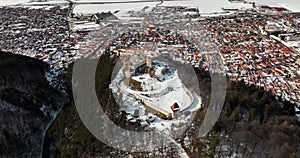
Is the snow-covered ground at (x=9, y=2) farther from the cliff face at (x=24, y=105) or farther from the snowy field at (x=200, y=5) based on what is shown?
the cliff face at (x=24, y=105)

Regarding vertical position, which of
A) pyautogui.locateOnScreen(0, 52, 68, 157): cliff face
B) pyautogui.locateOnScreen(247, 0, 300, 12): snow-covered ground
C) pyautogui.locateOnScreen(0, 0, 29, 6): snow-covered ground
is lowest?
pyautogui.locateOnScreen(0, 52, 68, 157): cliff face

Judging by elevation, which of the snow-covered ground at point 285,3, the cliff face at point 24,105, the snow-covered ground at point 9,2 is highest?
the snow-covered ground at point 9,2

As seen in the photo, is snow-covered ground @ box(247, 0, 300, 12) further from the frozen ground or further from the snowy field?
the frozen ground

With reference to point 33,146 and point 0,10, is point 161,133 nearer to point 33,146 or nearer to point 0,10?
point 33,146

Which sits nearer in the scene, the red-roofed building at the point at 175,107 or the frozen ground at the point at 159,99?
the frozen ground at the point at 159,99

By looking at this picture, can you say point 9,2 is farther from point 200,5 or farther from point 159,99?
point 159,99

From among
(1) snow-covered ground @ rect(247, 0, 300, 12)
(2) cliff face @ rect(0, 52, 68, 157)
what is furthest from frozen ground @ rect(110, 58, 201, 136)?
(1) snow-covered ground @ rect(247, 0, 300, 12)

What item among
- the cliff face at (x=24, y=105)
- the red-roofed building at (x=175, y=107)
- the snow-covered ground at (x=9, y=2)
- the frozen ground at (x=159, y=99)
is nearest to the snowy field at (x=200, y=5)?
the snow-covered ground at (x=9, y=2)

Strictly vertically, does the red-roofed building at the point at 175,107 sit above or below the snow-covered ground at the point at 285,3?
below
